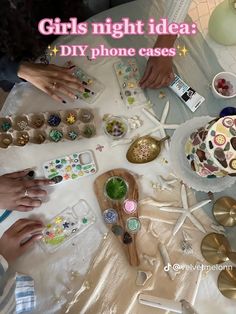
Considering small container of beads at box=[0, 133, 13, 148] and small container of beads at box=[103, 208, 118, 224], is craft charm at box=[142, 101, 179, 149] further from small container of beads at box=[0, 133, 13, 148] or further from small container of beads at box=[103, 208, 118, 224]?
small container of beads at box=[0, 133, 13, 148]

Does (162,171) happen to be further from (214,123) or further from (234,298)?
(234,298)

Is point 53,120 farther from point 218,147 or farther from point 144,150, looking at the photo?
point 218,147

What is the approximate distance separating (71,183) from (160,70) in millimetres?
374

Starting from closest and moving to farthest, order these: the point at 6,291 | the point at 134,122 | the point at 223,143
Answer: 1. the point at 223,143
2. the point at 6,291
3. the point at 134,122

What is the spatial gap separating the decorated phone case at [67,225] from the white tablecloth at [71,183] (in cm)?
1

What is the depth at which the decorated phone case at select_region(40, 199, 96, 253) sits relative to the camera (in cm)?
95

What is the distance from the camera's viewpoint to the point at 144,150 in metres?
0.99

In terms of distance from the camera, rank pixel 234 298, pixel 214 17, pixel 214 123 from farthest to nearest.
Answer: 1. pixel 214 17
2. pixel 234 298
3. pixel 214 123

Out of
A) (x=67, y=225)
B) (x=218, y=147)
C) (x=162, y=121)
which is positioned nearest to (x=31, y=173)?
(x=67, y=225)

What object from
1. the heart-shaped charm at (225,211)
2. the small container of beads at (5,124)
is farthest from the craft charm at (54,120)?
the heart-shaped charm at (225,211)

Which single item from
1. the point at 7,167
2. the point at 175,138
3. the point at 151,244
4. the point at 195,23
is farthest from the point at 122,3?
the point at 151,244

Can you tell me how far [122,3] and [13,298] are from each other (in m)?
0.84

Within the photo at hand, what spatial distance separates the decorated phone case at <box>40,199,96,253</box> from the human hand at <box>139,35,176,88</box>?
1.18ft

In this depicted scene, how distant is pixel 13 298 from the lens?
0.90m
